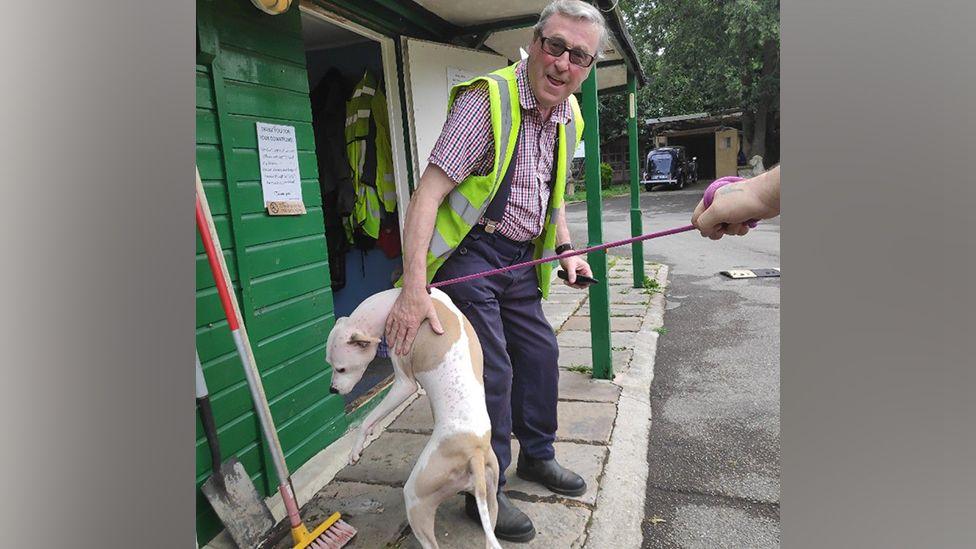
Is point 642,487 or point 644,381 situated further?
point 644,381

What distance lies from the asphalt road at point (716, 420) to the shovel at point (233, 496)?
162 centimetres

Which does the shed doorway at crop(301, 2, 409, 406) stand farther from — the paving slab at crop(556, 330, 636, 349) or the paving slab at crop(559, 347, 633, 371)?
the paving slab at crop(556, 330, 636, 349)

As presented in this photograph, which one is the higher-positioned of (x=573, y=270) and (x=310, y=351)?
(x=573, y=270)

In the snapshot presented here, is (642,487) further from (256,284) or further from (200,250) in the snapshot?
(200,250)

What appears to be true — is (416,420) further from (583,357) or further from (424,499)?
(424,499)

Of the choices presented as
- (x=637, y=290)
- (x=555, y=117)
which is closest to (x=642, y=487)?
(x=555, y=117)

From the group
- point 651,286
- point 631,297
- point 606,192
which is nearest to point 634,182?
point 651,286

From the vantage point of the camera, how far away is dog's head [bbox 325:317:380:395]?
1.51m

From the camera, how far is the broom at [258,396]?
6.56 ft

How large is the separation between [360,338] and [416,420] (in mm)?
2062

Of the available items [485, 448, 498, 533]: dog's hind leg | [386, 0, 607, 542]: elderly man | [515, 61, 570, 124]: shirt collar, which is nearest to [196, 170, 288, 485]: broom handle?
[386, 0, 607, 542]: elderly man

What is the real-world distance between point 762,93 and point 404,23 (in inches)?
722

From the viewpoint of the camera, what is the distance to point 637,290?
284 inches

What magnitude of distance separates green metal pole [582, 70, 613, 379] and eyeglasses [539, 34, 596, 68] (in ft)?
7.08
